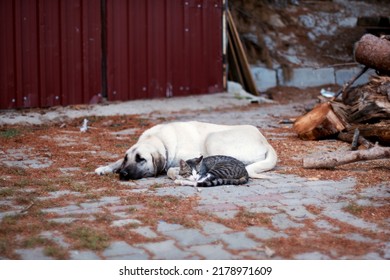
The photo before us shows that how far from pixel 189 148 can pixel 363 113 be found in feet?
10.8

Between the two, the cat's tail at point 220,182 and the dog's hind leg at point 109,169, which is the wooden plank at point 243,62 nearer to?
the dog's hind leg at point 109,169

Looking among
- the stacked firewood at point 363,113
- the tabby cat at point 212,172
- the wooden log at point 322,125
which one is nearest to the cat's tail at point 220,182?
the tabby cat at point 212,172

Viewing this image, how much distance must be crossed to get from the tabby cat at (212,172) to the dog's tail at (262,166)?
0.17m

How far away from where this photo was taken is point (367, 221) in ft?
18.1

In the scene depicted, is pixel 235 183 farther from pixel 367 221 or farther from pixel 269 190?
pixel 367 221

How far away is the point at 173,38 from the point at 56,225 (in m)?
9.25

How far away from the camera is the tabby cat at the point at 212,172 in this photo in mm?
6730

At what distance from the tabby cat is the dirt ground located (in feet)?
1.45

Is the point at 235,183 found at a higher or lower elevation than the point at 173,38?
lower

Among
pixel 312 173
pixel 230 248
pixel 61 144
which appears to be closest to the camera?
pixel 230 248

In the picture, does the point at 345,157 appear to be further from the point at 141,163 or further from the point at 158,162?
the point at 141,163

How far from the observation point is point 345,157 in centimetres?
744

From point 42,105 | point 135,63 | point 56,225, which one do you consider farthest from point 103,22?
point 56,225

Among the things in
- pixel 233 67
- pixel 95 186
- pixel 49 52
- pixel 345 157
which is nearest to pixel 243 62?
pixel 233 67
